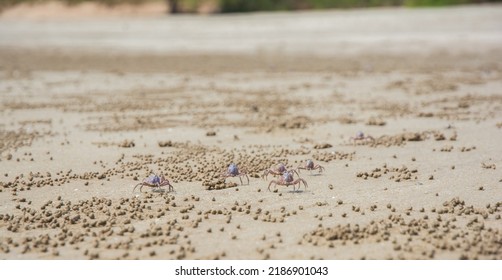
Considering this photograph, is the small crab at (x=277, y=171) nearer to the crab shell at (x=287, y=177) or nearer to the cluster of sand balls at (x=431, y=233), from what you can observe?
the crab shell at (x=287, y=177)

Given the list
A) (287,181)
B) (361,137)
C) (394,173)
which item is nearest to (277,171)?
(287,181)

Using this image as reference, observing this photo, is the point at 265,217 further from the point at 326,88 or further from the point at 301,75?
the point at 301,75

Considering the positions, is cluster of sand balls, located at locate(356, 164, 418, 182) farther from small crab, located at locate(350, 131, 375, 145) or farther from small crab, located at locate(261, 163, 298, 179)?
small crab, located at locate(350, 131, 375, 145)

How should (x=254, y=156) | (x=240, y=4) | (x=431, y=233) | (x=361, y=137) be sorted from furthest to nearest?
(x=240, y=4) < (x=361, y=137) < (x=254, y=156) < (x=431, y=233)

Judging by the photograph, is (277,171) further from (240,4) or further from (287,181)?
(240,4)

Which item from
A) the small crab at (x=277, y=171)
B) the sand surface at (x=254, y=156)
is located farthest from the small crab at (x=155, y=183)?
the small crab at (x=277, y=171)

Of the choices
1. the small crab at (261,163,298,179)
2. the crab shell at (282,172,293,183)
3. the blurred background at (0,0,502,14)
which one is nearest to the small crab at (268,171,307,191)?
the crab shell at (282,172,293,183)
